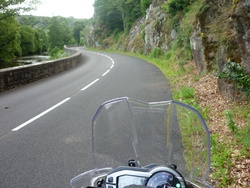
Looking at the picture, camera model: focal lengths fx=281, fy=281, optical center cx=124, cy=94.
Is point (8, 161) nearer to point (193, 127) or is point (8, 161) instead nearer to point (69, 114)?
point (69, 114)

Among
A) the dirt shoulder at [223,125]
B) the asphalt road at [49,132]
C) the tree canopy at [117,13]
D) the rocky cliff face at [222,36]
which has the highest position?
the tree canopy at [117,13]

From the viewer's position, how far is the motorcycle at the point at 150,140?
7.64ft

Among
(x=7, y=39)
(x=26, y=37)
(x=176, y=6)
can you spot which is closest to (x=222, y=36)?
(x=176, y=6)

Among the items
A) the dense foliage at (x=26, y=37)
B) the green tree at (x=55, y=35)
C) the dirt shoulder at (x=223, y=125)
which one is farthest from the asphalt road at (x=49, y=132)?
the green tree at (x=55, y=35)

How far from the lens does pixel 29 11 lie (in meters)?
36.2

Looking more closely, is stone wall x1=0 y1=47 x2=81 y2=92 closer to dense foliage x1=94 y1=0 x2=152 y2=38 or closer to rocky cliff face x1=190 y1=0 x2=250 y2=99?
rocky cliff face x1=190 y1=0 x2=250 y2=99

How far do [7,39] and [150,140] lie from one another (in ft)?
145

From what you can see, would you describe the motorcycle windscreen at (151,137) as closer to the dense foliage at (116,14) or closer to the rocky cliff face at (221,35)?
the rocky cliff face at (221,35)

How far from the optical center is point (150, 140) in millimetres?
2514

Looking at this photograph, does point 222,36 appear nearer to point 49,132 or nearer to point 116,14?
point 49,132

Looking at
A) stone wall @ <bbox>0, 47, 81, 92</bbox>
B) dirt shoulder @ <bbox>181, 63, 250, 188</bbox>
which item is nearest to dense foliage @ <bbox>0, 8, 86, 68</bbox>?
stone wall @ <bbox>0, 47, 81, 92</bbox>

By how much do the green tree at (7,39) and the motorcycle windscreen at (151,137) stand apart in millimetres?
41592

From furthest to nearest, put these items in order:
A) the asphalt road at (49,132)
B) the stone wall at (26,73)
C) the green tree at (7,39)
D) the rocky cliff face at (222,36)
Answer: the green tree at (7,39), the stone wall at (26,73), the rocky cliff face at (222,36), the asphalt road at (49,132)

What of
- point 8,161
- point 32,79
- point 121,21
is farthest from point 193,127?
point 121,21
